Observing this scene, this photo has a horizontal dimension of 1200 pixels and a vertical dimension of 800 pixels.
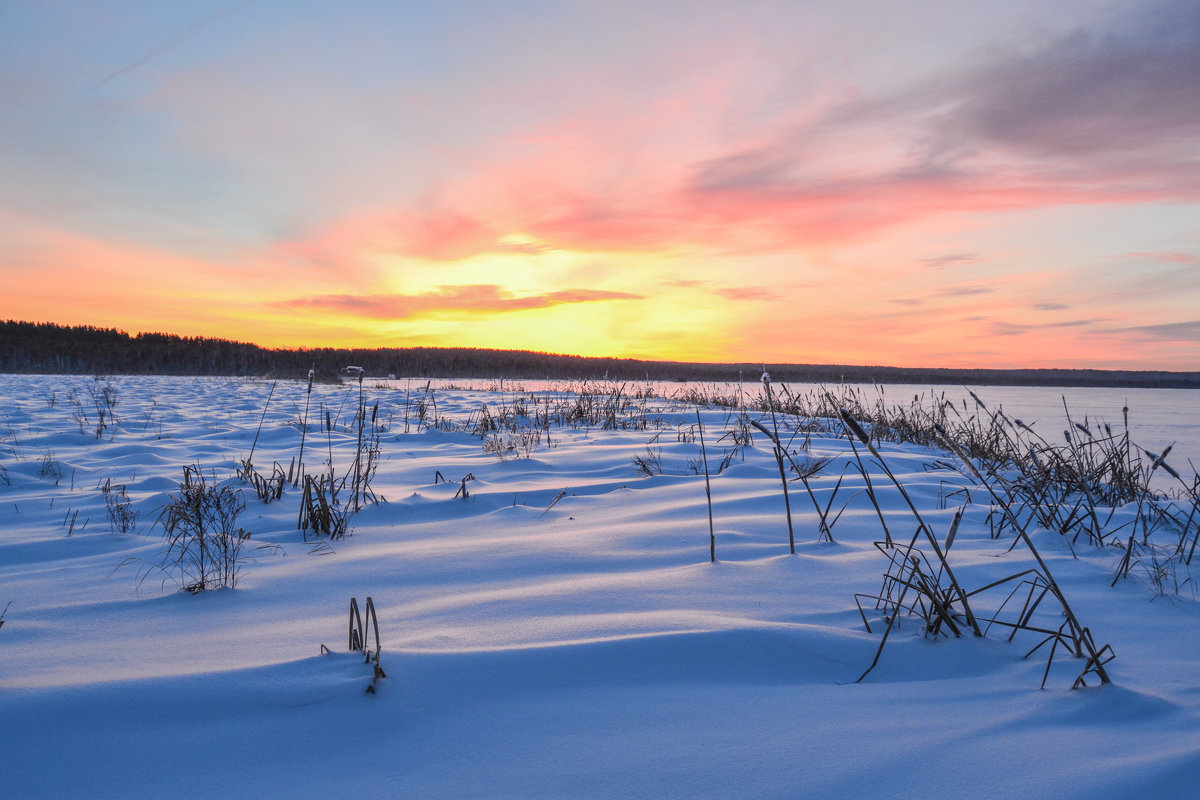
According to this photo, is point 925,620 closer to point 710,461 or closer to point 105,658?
point 105,658

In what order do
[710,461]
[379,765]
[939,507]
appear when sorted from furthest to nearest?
[710,461] < [939,507] < [379,765]

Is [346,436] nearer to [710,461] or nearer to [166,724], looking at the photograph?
[710,461]

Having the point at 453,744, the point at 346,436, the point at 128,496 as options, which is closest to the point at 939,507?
the point at 453,744

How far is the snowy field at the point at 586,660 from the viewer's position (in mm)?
1238

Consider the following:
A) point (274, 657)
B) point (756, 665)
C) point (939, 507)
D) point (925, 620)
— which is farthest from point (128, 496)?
point (939, 507)

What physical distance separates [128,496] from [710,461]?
4.23 m

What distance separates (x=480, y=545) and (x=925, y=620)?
6.05ft

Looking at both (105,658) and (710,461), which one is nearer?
(105,658)

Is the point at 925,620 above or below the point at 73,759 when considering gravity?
above

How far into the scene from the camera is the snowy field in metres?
1.24

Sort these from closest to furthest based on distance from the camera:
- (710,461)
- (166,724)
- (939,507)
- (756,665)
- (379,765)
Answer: (379,765), (166,724), (756,665), (939,507), (710,461)

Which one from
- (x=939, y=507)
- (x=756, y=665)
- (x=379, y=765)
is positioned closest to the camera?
(x=379, y=765)

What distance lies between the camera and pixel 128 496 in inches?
152

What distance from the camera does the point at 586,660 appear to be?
65.4 inches
